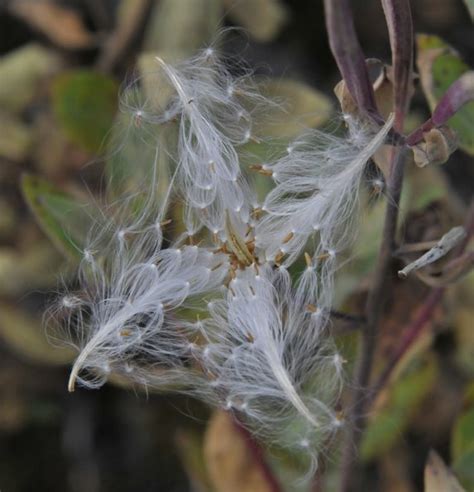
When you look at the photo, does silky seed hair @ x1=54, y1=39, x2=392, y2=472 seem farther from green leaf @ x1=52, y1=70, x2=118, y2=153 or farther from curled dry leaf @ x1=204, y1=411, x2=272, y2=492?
green leaf @ x1=52, y1=70, x2=118, y2=153

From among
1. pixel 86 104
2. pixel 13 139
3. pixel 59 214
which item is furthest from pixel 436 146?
pixel 13 139

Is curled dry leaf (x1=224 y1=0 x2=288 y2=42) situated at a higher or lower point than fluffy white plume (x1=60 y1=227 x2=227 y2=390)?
higher

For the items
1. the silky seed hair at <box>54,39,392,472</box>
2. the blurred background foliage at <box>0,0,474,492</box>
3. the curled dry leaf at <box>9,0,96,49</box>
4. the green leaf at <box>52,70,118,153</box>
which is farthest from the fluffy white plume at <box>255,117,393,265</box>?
the curled dry leaf at <box>9,0,96,49</box>

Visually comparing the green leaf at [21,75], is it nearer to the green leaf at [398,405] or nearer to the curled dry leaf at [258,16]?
the curled dry leaf at [258,16]

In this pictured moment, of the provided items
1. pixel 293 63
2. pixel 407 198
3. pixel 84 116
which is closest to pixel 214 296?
pixel 407 198

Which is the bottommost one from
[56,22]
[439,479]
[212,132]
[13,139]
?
[13,139]

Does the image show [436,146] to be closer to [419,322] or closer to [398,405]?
[419,322]

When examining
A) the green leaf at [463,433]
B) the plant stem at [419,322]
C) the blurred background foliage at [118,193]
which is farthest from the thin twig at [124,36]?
the green leaf at [463,433]
